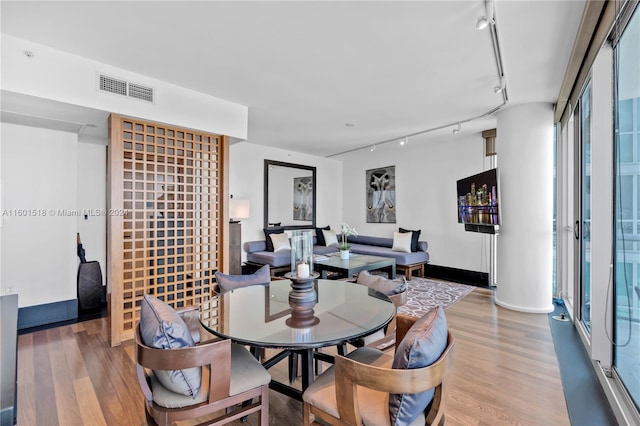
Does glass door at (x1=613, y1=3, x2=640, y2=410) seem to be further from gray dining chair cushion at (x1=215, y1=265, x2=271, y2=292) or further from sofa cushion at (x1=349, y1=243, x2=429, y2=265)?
sofa cushion at (x1=349, y1=243, x2=429, y2=265)

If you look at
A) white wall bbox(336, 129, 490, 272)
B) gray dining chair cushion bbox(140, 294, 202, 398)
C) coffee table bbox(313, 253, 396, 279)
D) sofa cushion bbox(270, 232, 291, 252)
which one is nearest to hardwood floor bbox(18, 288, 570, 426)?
gray dining chair cushion bbox(140, 294, 202, 398)

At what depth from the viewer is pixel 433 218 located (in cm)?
625

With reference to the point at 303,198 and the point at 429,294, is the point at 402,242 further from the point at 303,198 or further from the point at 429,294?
the point at 303,198

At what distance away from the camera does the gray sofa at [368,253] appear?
5.53 metres

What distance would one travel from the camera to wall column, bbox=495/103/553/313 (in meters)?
3.82

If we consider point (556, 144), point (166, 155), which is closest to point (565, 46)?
point (556, 144)

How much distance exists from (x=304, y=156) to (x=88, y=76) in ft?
15.8

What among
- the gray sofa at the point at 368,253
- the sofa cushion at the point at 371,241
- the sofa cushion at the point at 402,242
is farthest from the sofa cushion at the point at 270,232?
the sofa cushion at the point at 402,242

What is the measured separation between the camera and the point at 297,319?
175 centimetres

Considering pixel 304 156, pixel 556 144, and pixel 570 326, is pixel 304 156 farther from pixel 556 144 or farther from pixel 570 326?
pixel 570 326

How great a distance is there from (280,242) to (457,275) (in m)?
3.46

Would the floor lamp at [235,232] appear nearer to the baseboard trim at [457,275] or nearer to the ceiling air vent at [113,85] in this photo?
the ceiling air vent at [113,85]

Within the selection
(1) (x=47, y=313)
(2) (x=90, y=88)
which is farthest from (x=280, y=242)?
(2) (x=90, y=88)

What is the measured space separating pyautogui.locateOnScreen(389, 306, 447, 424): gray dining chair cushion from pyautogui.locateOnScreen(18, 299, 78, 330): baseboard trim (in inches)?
164
